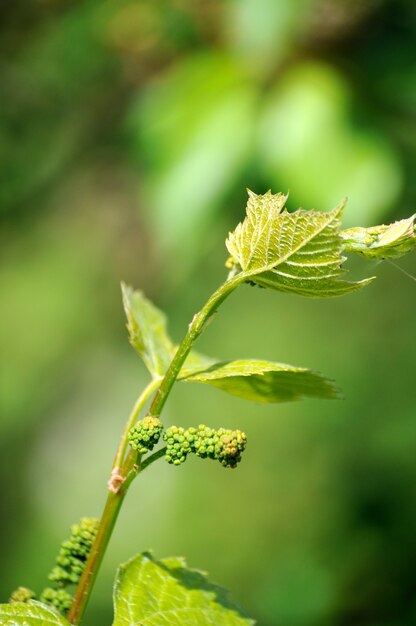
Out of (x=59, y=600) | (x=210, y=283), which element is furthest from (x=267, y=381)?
(x=210, y=283)

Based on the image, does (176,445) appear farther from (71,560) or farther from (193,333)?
(71,560)

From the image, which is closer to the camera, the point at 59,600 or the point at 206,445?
the point at 206,445

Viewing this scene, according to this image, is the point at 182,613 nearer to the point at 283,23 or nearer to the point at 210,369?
the point at 210,369

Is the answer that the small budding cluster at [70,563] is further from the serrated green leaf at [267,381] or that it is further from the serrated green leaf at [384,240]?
the serrated green leaf at [384,240]

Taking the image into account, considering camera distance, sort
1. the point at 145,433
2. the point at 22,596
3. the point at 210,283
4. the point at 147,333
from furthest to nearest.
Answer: the point at 210,283
the point at 147,333
the point at 22,596
the point at 145,433

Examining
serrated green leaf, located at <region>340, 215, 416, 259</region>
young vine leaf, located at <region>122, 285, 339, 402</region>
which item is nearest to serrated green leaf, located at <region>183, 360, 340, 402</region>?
young vine leaf, located at <region>122, 285, 339, 402</region>

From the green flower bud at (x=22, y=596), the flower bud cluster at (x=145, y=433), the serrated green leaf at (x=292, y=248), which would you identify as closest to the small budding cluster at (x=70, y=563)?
the green flower bud at (x=22, y=596)

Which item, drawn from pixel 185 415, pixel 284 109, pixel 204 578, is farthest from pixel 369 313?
pixel 204 578
